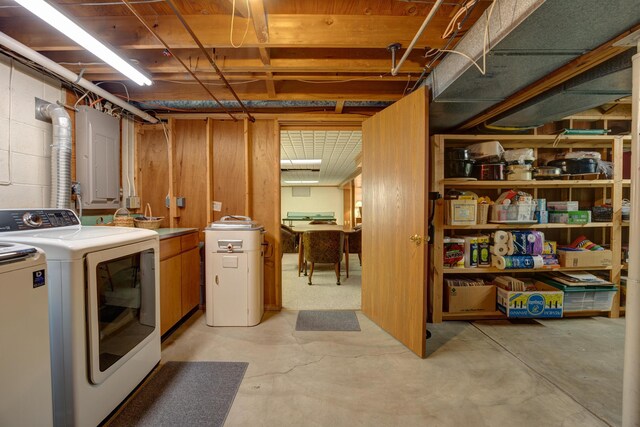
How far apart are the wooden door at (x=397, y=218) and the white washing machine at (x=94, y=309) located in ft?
6.41

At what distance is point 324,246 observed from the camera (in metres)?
4.06

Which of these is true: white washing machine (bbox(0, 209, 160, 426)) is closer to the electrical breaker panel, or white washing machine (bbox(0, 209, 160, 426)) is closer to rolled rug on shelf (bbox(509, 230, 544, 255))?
the electrical breaker panel

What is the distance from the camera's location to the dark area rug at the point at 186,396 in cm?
148

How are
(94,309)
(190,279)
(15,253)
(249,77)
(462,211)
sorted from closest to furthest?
(15,253)
(94,309)
(249,77)
(462,211)
(190,279)

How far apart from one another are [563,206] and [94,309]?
411cm

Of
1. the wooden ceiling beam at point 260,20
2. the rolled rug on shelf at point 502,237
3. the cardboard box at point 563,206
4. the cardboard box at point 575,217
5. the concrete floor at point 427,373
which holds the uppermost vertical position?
the wooden ceiling beam at point 260,20

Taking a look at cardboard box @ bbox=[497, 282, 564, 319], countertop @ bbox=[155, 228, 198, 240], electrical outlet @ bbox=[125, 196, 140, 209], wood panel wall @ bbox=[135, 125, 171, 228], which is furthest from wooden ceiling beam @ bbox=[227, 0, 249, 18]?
cardboard box @ bbox=[497, 282, 564, 319]

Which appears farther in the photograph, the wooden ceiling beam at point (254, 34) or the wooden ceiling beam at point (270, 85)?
the wooden ceiling beam at point (270, 85)

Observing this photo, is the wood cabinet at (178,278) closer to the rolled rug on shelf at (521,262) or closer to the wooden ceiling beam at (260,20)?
the wooden ceiling beam at (260,20)

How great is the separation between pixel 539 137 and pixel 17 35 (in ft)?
15.0

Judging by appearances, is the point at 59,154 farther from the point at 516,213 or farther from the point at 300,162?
the point at 300,162

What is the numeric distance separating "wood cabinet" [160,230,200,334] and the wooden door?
1.89 metres

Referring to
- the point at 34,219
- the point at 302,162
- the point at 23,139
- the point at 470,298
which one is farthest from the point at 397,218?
the point at 302,162

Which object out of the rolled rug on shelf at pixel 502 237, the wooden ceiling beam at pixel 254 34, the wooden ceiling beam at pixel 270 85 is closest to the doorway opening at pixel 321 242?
the wooden ceiling beam at pixel 270 85
